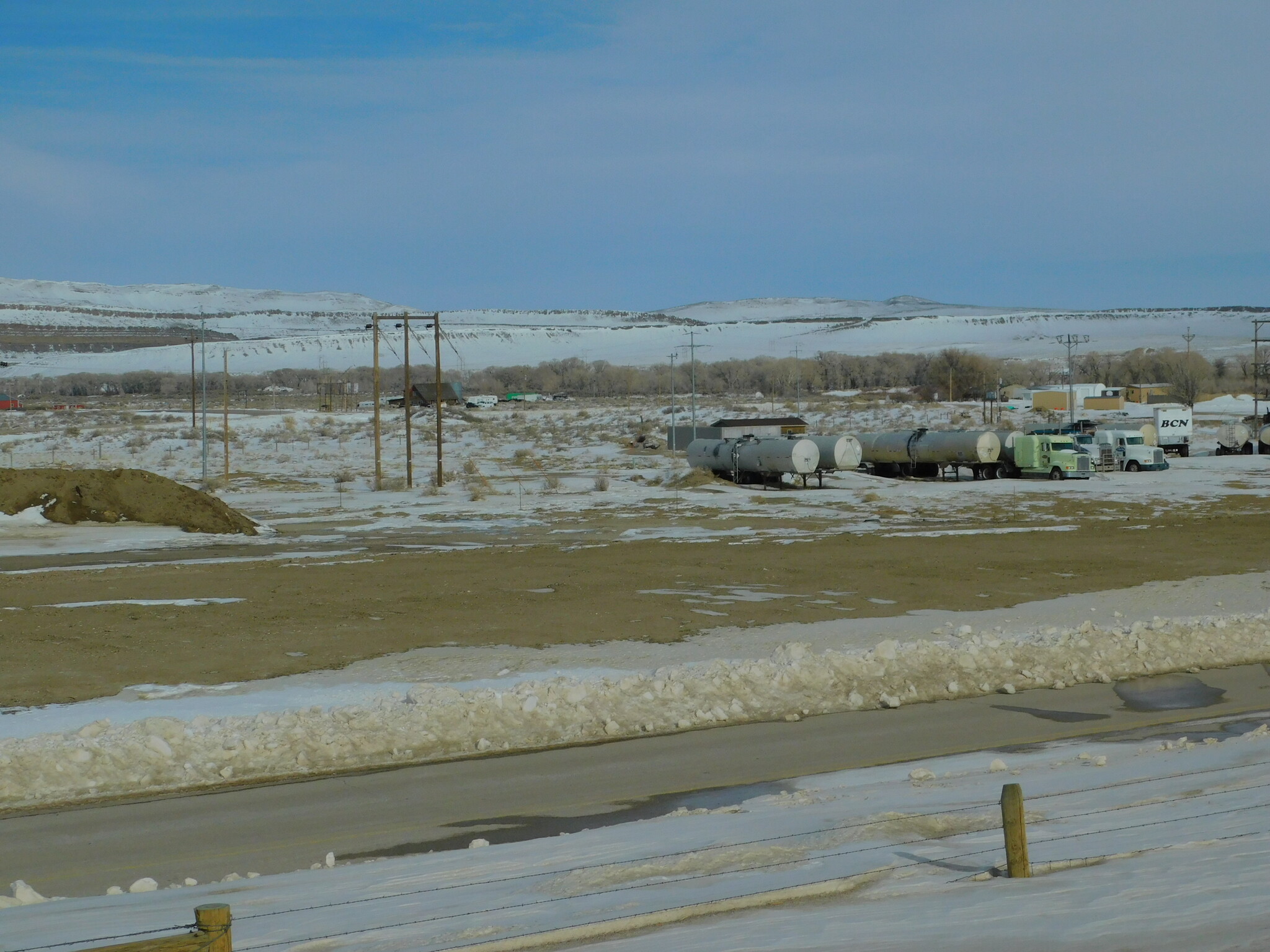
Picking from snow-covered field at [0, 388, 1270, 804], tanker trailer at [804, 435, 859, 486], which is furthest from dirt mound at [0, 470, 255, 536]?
tanker trailer at [804, 435, 859, 486]

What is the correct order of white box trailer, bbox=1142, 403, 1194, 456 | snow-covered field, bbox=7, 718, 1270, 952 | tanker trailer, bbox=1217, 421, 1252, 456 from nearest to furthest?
snow-covered field, bbox=7, 718, 1270, 952 < tanker trailer, bbox=1217, 421, 1252, 456 < white box trailer, bbox=1142, 403, 1194, 456

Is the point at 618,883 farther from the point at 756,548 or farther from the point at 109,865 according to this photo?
the point at 756,548

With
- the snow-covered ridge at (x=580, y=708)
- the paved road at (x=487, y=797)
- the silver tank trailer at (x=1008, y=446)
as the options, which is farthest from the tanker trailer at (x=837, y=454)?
the paved road at (x=487, y=797)

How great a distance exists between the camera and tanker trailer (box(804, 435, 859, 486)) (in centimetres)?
5672

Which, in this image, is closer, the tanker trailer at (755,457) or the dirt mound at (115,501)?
the dirt mound at (115,501)

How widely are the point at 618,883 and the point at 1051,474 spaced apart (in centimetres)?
5382

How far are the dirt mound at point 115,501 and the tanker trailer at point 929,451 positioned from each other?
32692mm

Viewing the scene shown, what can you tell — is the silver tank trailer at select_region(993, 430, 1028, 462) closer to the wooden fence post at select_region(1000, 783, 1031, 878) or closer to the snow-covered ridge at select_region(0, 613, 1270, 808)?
the snow-covered ridge at select_region(0, 613, 1270, 808)

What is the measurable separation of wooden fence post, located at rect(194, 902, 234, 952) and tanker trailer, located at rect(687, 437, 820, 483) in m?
50.9

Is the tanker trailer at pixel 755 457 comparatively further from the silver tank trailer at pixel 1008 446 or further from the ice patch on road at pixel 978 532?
the ice patch on road at pixel 978 532

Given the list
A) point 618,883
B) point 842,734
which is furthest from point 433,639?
point 618,883

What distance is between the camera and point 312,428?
9538 centimetres

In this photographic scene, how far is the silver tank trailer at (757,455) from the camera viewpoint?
55.8m

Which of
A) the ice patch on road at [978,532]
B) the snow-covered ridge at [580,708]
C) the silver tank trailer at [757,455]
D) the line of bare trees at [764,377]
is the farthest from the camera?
the line of bare trees at [764,377]
